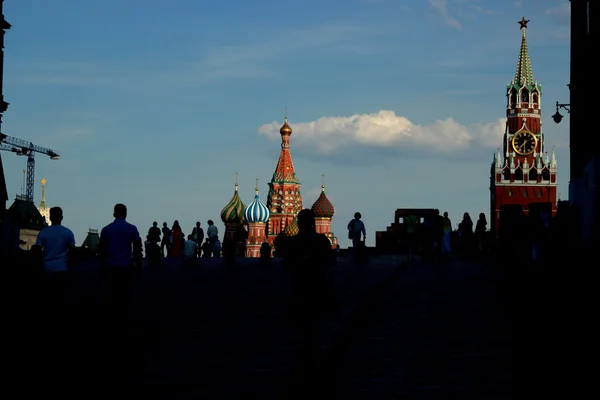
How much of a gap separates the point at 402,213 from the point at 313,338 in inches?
2073

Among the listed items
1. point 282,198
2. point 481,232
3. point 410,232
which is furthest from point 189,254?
point 282,198

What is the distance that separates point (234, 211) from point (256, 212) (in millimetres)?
6566

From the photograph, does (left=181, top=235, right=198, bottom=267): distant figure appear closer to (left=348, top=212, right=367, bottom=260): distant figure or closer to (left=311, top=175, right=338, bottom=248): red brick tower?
(left=348, top=212, right=367, bottom=260): distant figure

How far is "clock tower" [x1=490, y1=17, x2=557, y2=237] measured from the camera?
164 meters

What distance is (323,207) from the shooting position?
7475 inches

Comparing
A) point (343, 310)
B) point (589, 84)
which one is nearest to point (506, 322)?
point (343, 310)

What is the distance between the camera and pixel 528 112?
16812 centimetres

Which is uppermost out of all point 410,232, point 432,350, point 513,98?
point 513,98

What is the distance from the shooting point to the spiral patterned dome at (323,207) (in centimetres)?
18925

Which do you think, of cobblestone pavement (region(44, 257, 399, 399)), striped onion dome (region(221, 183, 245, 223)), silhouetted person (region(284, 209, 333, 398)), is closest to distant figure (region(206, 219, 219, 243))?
cobblestone pavement (region(44, 257, 399, 399))

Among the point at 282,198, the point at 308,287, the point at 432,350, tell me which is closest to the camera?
the point at 308,287

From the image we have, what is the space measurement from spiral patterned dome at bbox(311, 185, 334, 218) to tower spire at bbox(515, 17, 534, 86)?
36.2 m

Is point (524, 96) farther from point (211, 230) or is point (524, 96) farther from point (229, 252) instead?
point (229, 252)

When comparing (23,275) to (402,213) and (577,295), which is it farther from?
(402,213)
